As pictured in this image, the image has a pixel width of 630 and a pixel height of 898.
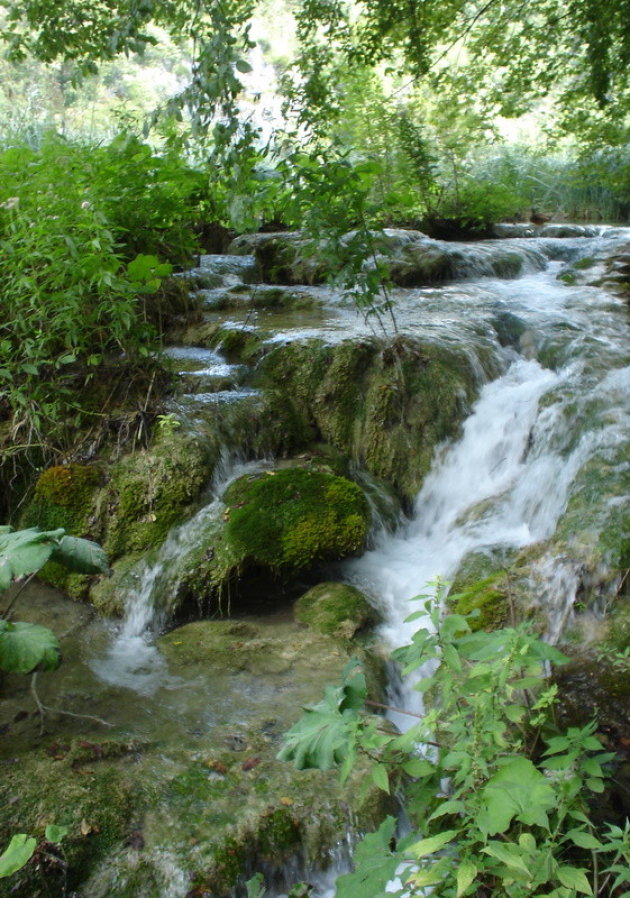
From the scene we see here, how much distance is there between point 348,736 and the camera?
1797 millimetres

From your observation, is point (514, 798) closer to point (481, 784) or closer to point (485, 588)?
point (481, 784)

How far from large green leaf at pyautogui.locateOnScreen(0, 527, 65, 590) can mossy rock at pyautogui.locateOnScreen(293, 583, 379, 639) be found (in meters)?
1.90

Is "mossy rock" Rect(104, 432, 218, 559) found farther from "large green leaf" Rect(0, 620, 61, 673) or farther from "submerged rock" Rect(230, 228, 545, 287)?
"submerged rock" Rect(230, 228, 545, 287)

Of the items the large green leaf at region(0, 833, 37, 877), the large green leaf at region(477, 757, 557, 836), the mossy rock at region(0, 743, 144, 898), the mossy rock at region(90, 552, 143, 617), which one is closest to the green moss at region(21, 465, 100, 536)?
the mossy rock at region(90, 552, 143, 617)

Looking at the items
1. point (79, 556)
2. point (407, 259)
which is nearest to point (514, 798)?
point (79, 556)

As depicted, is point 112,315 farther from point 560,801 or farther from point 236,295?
point 560,801

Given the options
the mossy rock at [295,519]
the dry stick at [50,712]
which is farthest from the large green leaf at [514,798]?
the mossy rock at [295,519]

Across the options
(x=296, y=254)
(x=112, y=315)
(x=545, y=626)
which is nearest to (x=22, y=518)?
(x=112, y=315)

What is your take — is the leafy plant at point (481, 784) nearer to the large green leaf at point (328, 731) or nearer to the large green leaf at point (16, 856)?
the large green leaf at point (328, 731)

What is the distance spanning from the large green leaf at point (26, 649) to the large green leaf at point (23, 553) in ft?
0.74

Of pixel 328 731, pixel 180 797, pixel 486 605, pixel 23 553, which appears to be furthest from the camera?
pixel 486 605

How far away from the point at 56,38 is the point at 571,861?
22.7 feet

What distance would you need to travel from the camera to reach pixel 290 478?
186 inches

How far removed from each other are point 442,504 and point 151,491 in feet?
7.18
